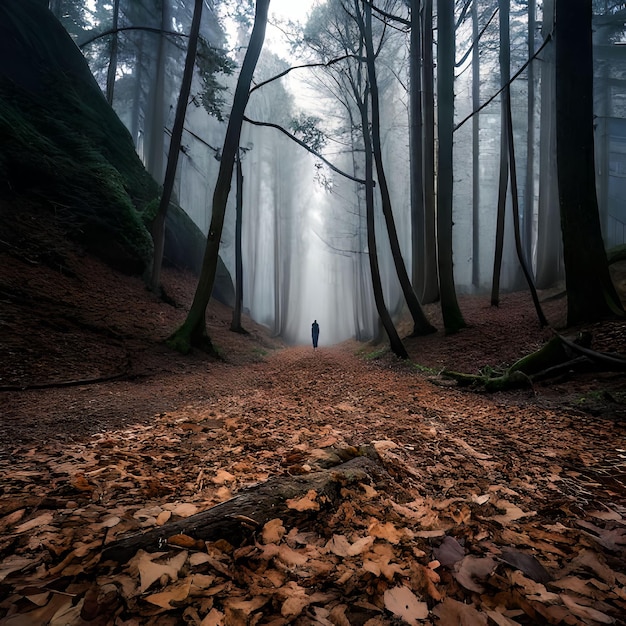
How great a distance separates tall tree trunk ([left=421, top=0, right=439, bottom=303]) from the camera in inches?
342

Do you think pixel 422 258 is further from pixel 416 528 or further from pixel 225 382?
pixel 416 528

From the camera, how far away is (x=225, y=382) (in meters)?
5.58

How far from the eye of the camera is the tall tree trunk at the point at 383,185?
7371mm

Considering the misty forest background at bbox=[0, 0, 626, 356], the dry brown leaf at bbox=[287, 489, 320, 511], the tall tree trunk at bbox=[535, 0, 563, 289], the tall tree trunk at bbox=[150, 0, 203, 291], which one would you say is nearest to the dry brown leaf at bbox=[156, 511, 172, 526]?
the dry brown leaf at bbox=[287, 489, 320, 511]

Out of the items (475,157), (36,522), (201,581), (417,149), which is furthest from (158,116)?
(201,581)

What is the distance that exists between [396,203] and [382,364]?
18.8 meters

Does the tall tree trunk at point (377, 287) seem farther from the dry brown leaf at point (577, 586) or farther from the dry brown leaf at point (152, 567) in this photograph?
the dry brown leaf at point (152, 567)

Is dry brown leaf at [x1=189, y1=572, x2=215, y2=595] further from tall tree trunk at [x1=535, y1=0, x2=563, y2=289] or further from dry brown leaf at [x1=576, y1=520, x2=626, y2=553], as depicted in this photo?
tall tree trunk at [x1=535, y1=0, x2=563, y2=289]

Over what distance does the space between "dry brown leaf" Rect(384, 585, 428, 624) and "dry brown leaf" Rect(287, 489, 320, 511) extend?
0.45 meters

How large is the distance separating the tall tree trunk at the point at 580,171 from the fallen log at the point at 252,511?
5.41 metres

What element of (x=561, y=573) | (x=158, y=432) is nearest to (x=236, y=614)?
(x=561, y=573)

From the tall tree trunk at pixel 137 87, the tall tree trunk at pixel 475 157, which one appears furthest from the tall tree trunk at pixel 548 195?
the tall tree trunk at pixel 137 87

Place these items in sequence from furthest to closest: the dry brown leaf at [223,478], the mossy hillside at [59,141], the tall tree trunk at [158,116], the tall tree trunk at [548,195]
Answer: the tall tree trunk at [158,116]
the tall tree trunk at [548,195]
the mossy hillside at [59,141]
the dry brown leaf at [223,478]

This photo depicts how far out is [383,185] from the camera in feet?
25.8
